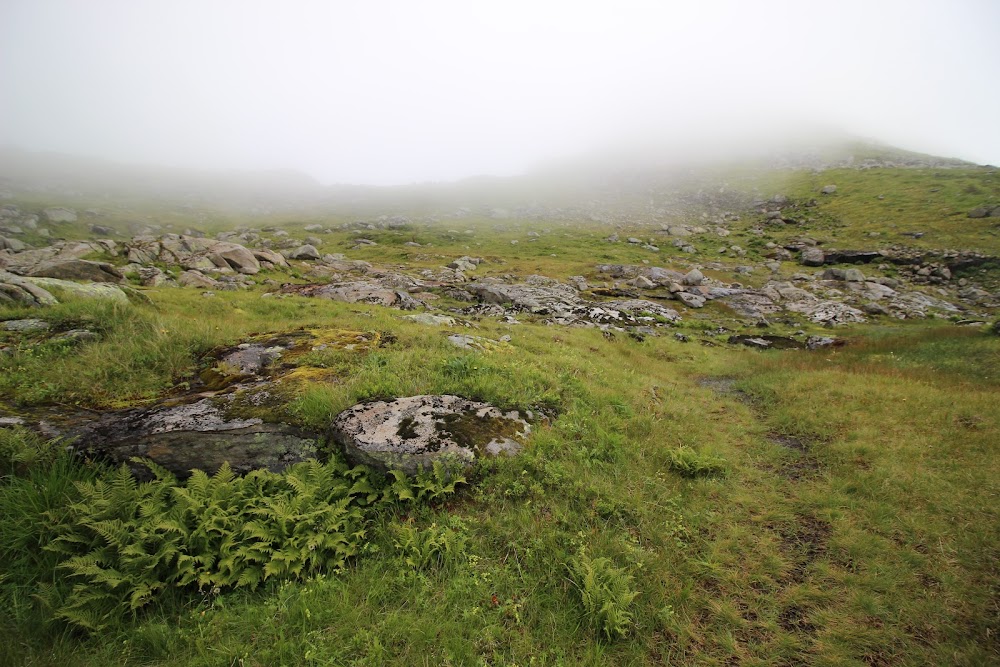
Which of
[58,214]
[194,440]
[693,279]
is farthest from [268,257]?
[58,214]

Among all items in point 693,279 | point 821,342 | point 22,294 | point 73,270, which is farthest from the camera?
point 693,279

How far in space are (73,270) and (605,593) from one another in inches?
1255

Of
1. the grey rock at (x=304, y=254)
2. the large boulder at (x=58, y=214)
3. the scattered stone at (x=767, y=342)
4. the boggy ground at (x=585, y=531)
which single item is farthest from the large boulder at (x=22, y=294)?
the large boulder at (x=58, y=214)

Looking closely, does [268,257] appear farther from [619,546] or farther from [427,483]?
[619,546]

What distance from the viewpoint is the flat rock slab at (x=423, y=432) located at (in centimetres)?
647

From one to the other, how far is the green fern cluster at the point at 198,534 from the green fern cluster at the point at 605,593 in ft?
9.00

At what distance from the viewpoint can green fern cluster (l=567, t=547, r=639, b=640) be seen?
4715 mm

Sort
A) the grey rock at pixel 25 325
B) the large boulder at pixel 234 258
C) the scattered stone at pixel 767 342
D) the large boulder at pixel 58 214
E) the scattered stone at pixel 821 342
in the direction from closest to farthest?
1. the grey rock at pixel 25 325
2. the scattered stone at pixel 821 342
3. the scattered stone at pixel 767 342
4. the large boulder at pixel 234 258
5. the large boulder at pixel 58 214

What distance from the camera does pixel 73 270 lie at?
21.7m

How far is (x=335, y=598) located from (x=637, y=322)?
83.1 feet

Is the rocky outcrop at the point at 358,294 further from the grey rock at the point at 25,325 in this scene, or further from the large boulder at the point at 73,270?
the grey rock at the point at 25,325

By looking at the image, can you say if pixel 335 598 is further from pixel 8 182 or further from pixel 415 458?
Result: pixel 8 182

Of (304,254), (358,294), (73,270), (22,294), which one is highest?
(22,294)

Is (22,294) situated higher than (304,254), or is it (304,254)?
(22,294)
